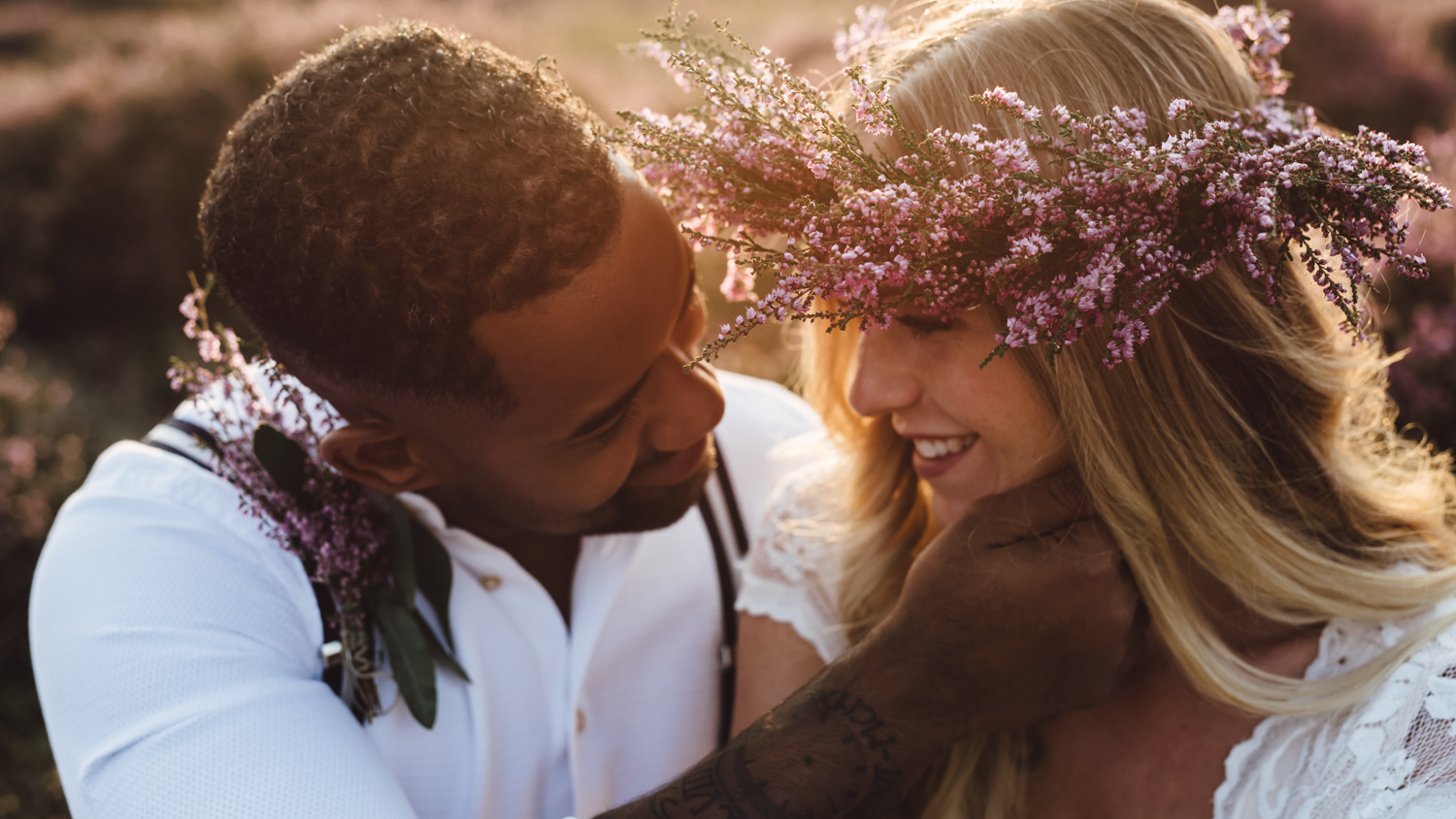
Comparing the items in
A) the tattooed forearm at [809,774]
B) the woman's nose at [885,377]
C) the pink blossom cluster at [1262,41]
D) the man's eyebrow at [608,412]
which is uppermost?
the pink blossom cluster at [1262,41]

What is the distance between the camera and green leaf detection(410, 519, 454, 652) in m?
2.36

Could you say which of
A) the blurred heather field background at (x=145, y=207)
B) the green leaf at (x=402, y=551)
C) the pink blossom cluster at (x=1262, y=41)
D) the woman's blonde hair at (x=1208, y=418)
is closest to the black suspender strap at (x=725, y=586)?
the green leaf at (x=402, y=551)

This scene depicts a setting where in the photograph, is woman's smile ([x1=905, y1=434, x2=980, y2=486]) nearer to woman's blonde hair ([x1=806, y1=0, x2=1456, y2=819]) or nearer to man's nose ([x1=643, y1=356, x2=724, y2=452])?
woman's blonde hair ([x1=806, y1=0, x2=1456, y2=819])

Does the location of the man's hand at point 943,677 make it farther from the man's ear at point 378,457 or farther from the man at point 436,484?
the man's ear at point 378,457

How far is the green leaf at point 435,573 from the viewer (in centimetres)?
236

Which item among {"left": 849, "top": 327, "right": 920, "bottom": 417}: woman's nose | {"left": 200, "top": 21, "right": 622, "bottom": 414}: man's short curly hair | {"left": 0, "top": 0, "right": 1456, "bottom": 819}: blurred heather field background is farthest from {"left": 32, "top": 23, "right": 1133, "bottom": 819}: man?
{"left": 0, "top": 0, "right": 1456, "bottom": 819}: blurred heather field background

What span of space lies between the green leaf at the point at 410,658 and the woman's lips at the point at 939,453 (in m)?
1.21

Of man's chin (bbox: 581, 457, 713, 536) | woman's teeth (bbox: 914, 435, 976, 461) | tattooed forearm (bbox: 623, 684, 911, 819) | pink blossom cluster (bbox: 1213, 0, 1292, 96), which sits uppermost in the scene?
pink blossom cluster (bbox: 1213, 0, 1292, 96)

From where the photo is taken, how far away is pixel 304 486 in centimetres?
228

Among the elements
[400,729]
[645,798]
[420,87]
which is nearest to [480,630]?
[400,729]

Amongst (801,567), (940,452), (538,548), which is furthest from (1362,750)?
(538,548)

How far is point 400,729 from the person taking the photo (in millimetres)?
2273

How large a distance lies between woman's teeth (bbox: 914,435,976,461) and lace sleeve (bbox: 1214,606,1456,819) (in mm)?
814

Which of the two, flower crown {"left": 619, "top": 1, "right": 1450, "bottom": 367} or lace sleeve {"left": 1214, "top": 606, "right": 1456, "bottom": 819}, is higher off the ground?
flower crown {"left": 619, "top": 1, "right": 1450, "bottom": 367}
